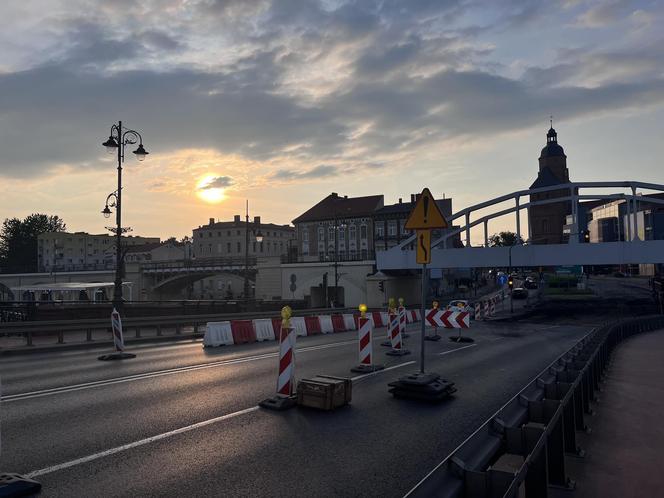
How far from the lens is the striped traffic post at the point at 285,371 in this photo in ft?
27.4

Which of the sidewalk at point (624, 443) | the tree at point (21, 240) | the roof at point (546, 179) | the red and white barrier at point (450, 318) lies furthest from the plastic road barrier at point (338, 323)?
the tree at point (21, 240)

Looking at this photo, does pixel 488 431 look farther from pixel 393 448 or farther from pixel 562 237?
pixel 562 237

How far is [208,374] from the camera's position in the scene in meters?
Answer: 11.7

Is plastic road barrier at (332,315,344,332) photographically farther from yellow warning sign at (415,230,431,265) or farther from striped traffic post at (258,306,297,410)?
striped traffic post at (258,306,297,410)

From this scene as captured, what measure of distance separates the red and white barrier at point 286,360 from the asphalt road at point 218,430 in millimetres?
458

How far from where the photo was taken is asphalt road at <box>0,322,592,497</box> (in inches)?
209

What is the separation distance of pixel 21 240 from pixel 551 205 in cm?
14468

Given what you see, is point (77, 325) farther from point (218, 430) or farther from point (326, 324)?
point (218, 430)

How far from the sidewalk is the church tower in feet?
402

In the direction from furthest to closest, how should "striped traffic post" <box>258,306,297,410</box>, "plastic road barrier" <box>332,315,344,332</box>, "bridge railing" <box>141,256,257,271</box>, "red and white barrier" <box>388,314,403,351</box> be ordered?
1. "bridge railing" <box>141,256,257,271</box>
2. "plastic road barrier" <box>332,315,344,332</box>
3. "red and white barrier" <box>388,314,403,351</box>
4. "striped traffic post" <box>258,306,297,410</box>

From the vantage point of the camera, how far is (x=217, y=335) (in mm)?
18484

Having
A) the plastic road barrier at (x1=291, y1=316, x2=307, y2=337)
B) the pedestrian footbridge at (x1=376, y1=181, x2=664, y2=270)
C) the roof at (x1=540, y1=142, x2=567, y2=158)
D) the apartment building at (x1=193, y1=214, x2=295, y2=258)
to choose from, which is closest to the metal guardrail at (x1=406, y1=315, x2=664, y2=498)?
the plastic road barrier at (x1=291, y1=316, x2=307, y2=337)

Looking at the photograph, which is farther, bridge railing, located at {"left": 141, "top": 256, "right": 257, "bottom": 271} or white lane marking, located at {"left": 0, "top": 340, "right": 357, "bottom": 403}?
bridge railing, located at {"left": 141, "top": 256, "right": 257, "bottom": 271}

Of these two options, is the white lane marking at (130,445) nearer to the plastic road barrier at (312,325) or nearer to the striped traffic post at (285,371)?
the striped traffic post at (285,371)
